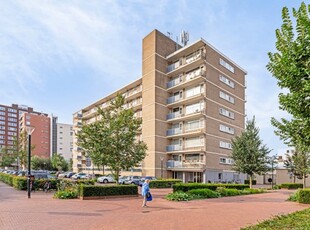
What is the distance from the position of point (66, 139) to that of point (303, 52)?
128342mm

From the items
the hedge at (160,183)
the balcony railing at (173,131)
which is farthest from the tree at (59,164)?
the hedge at (160,183)

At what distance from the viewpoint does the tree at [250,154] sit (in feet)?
98.6

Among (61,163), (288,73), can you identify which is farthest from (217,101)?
(61,163)

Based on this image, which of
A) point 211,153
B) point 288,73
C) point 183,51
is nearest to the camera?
point 288,73

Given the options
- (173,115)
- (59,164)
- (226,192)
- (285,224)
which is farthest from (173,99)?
(59,164)

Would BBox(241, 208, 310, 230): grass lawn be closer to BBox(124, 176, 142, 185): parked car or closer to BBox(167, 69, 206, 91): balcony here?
BBox(124, 176, 142, 185): parked car

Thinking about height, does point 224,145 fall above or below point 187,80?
below

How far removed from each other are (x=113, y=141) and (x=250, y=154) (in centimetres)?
1590

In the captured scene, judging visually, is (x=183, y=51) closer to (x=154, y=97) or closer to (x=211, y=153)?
(x=154, y=97)

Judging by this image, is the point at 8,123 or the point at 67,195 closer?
the point at 67,195

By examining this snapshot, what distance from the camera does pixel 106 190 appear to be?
20250 mm

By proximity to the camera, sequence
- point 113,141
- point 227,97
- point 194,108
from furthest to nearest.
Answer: point 227,97
point 194,108
point 113,141

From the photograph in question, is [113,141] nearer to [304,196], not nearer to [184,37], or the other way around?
[304,196]

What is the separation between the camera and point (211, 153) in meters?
41.0
